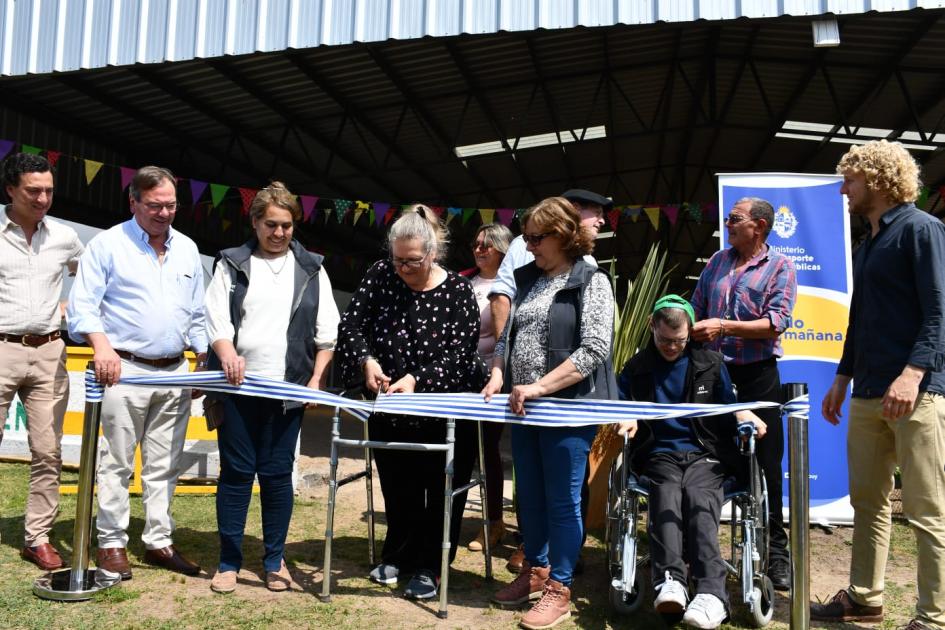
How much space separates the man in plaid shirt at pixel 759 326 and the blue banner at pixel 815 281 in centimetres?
121

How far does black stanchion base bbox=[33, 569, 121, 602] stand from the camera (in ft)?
9.84

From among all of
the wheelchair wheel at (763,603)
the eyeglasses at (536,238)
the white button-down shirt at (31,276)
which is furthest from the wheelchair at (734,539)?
the white button-down shirt at (31,276)

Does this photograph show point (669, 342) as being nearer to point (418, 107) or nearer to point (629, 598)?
point (629, 598)

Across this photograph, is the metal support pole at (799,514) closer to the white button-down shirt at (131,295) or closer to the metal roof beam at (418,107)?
the white button-down shirt at (131,295)

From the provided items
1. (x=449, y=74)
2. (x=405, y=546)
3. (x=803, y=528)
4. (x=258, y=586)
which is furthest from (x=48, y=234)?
(x=449, y=74)

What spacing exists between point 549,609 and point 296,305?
162 cm

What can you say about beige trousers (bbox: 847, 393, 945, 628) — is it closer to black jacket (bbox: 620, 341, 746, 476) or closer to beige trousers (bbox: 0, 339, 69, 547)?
black jacket (bbox: 620, 341, 746, 476)

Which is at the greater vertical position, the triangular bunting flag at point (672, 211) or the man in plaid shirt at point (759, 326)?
the triangular bunting flag at point (672, 211)

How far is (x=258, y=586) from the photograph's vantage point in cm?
328

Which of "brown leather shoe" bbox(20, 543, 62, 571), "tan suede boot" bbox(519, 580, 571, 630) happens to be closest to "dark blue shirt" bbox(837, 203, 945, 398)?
"tan suede boot" bbox(519, 580, 571, 630)

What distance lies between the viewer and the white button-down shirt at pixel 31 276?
3381mm

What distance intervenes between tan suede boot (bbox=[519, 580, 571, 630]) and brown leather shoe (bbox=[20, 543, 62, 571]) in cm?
205

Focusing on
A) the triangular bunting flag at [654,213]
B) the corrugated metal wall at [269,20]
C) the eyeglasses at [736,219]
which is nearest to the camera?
the eyeglasses at [736,219]

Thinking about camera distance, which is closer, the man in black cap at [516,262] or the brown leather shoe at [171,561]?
the brown leather shoe at [171,561]
